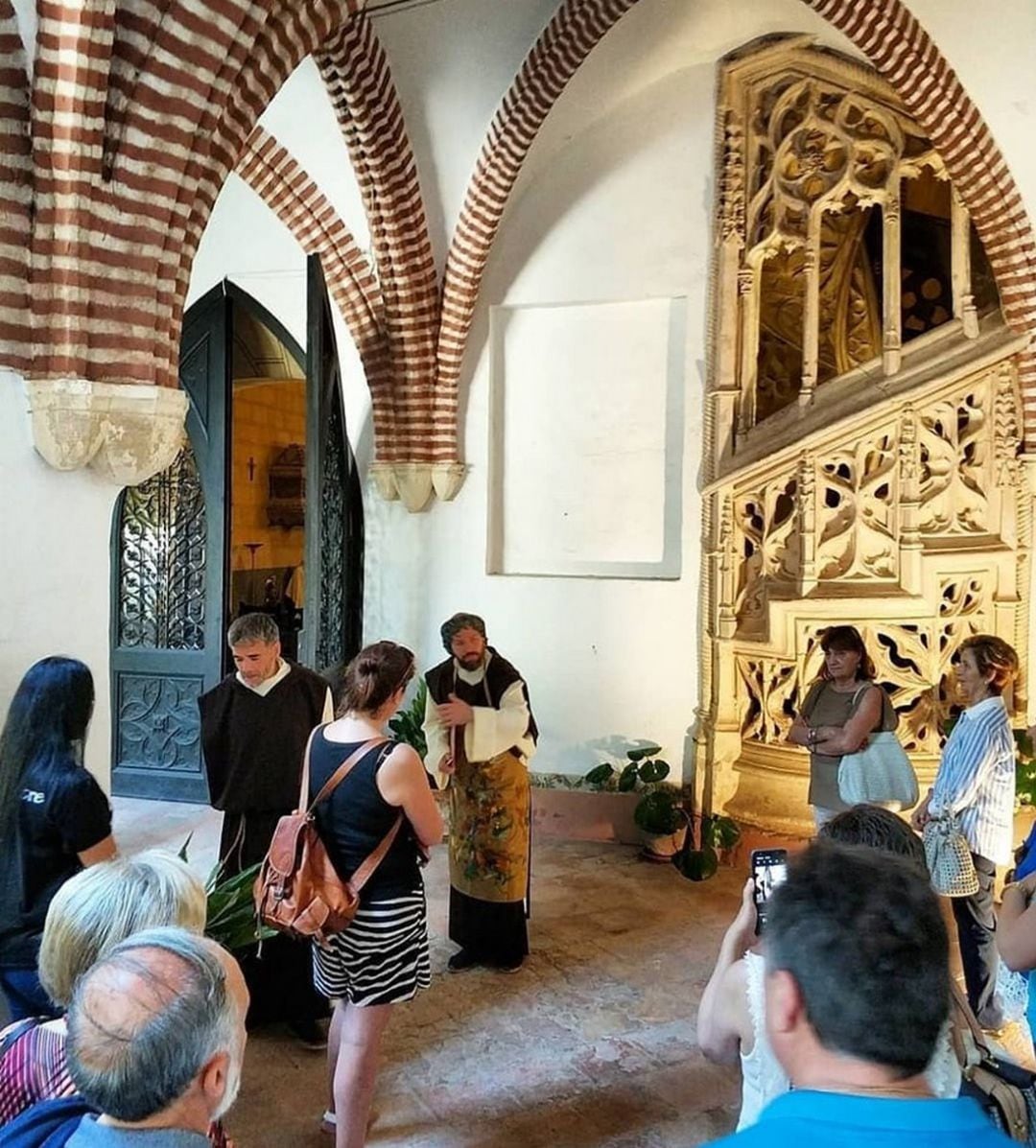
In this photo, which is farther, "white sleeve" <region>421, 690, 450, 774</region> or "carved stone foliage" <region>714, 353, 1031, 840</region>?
"carved stone foliage" <region>714, 353, 1031, 840</region>

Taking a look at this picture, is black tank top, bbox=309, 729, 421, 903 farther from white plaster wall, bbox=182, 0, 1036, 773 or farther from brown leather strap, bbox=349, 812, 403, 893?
white plaster wall, bbox=182, 0, 1036, 773

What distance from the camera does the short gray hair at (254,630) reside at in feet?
12.0

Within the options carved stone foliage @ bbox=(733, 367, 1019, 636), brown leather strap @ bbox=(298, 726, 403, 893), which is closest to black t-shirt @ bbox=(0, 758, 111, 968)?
brown leather strap @ bbox=(298, 726, 403, 893)

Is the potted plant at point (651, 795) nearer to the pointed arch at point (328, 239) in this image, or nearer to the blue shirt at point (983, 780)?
the blue shirt at point (983, 780)

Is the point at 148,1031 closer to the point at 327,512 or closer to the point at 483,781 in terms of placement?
the point at 483,781

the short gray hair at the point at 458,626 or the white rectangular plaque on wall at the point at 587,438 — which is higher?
the white rectangular plaque on wall at the point at 587,438

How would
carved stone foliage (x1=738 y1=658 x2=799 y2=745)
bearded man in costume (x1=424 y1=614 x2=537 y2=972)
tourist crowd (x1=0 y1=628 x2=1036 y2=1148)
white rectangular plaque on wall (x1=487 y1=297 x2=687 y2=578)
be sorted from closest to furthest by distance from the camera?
tourist crowd (x1=0 y1=628 x2=1036 y2=1148) → bearded man in costume (x1=424 y1=614 x2=537 y2=972) → carved stone foliage (x1=738 y1=658 x2=799 y2=745) → white rectangular plaque on wall (x1=487 y1=297 x2=687 y2=578)

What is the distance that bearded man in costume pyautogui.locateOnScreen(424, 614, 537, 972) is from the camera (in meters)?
4.29

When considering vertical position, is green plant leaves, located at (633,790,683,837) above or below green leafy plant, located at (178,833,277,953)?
below

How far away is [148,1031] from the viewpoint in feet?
4.31

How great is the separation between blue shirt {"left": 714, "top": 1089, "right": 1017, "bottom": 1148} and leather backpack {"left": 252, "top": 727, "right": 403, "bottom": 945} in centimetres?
177

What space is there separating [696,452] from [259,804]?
3.95 meters

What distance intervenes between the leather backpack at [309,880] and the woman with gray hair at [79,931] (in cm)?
90

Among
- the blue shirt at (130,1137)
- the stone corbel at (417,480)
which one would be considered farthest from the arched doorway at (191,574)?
the blue shirt at (130,1137)
